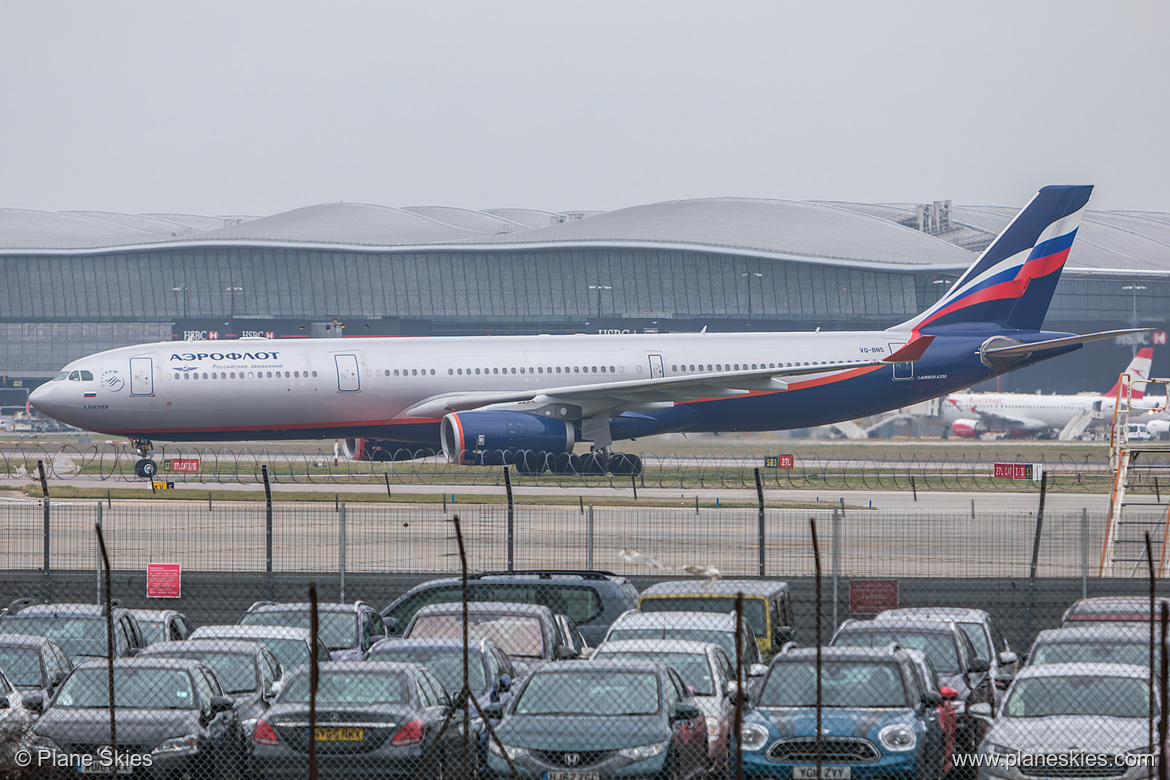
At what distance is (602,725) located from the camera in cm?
1012

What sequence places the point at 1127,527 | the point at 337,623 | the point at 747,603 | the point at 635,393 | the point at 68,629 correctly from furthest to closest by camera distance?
the point at 635,393 → the point at 1127,527 → the point at 747,603 → the point at 337,623 → the point at 68,629

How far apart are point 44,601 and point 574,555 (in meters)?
8.09

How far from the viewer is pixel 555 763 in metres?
9.80

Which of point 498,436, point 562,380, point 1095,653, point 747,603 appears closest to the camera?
point 1095,653

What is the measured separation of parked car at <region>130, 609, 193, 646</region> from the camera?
14984 millimetres

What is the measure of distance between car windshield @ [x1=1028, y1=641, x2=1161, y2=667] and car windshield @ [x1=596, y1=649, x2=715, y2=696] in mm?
3020

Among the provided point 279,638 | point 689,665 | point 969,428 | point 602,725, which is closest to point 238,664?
point 279,638

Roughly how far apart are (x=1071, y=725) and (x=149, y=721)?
7.13 m

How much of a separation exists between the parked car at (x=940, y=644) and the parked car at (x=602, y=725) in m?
2.89

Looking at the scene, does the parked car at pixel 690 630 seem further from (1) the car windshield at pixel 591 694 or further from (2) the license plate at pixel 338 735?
(2) the license plate at pixel 338 735

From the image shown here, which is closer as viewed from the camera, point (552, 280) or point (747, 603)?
point (747, 603)

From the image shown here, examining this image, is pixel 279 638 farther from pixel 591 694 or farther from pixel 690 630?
pixel 591 694

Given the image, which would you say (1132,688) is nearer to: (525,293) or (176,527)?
(176,527)

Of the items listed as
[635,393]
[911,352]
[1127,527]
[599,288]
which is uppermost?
[599,288]
